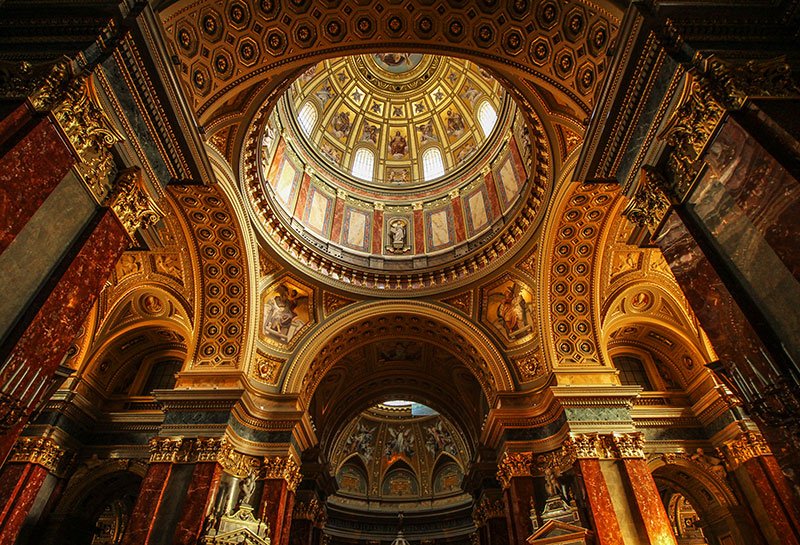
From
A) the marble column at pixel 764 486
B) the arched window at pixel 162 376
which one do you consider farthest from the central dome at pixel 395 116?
the marble column at pixel 764 486

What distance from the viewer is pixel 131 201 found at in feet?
21.6

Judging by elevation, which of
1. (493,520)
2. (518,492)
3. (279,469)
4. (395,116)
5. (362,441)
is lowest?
(518,492)

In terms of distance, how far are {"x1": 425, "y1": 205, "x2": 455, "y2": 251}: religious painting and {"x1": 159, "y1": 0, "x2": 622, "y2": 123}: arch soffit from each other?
9664mm

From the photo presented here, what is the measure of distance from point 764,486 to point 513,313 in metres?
7.85

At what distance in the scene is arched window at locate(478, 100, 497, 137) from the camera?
18523 millimetres

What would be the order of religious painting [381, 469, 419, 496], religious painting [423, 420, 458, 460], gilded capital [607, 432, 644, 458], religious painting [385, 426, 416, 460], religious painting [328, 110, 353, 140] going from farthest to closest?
1. religious painting [385, 426, 416, 460]
2. religious painting [423, 420, 458, 460]
3. religious painting [381, 469, 419, 496]
4. religious painting [328, 110, 353, 140]
5. gilded capital [607, 432, 644, 458]

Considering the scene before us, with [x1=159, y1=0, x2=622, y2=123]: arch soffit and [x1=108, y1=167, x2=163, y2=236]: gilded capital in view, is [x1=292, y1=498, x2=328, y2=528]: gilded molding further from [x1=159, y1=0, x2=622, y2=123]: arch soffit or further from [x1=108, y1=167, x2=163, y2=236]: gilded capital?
[x1=159, y1=0, x2=622, y2=123]: arch soffit

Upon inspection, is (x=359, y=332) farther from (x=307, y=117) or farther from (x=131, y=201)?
(x=131, y=201)

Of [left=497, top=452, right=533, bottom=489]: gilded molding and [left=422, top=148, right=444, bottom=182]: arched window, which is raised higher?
[left=422, top=148, right=444, bottom=182]: arched window

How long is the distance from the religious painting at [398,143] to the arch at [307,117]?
3.86 meters

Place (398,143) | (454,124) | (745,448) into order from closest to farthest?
(745,448) → (454,124) → (398,143)

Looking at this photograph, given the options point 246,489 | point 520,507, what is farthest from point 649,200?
point 246,489

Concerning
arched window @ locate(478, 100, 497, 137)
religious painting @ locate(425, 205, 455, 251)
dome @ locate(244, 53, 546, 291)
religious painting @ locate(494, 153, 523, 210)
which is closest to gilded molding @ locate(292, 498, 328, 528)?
dome @ locate(244, 53, 546, 291)

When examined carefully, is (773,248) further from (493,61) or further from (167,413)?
(167,413)
